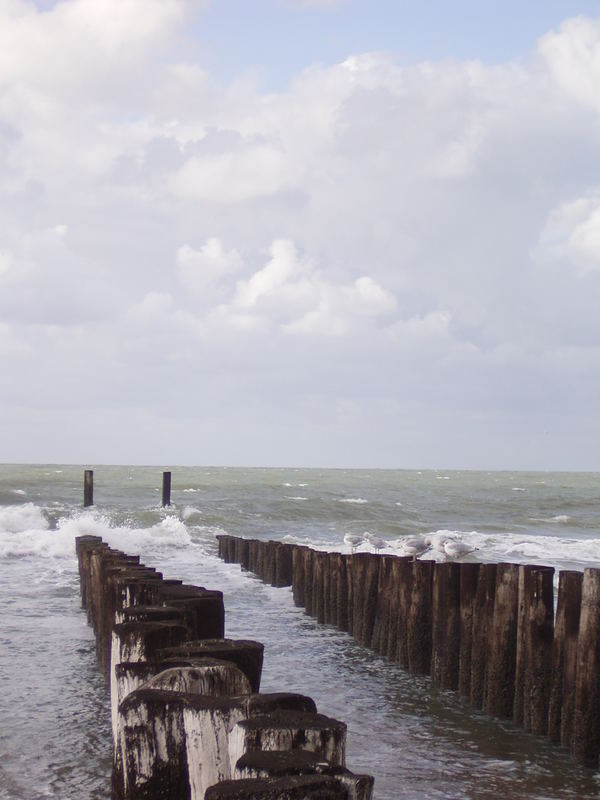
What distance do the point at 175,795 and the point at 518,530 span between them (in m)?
29.5

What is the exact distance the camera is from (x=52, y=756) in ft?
18.6

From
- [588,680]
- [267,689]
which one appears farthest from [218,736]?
[267,689]

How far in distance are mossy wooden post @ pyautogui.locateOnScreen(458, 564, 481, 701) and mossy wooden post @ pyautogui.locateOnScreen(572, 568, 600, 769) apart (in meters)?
1.57

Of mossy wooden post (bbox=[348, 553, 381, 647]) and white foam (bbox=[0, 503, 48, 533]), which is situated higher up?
mossy wooden post (bbox=[348, 553, 381, 647])

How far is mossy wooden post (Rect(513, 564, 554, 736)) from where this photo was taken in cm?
655

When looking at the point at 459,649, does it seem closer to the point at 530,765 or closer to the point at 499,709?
the point at 499,709

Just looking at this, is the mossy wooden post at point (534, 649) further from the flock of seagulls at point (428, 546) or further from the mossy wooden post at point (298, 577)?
the mossy wooden post at point (298, 577)

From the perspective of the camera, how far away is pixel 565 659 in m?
6.23

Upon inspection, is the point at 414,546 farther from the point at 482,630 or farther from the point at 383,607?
the point at 482,630

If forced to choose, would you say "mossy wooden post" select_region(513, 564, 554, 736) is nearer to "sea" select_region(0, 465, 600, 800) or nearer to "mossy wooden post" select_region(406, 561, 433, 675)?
"sea" select_region(0, 465, 600, 800)

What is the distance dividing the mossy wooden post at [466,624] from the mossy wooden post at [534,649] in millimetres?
736

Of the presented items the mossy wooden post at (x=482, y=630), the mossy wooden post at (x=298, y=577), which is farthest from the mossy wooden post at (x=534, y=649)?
the mossy wooden post at (x=298, y=577)

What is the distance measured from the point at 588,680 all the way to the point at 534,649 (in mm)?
670

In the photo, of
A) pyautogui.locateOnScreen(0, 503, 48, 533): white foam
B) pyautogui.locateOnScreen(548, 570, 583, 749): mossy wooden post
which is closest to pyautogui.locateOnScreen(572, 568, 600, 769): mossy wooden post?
pyautogui.locateOnScreen(548, 570, 583, 749): mossy wooden post
